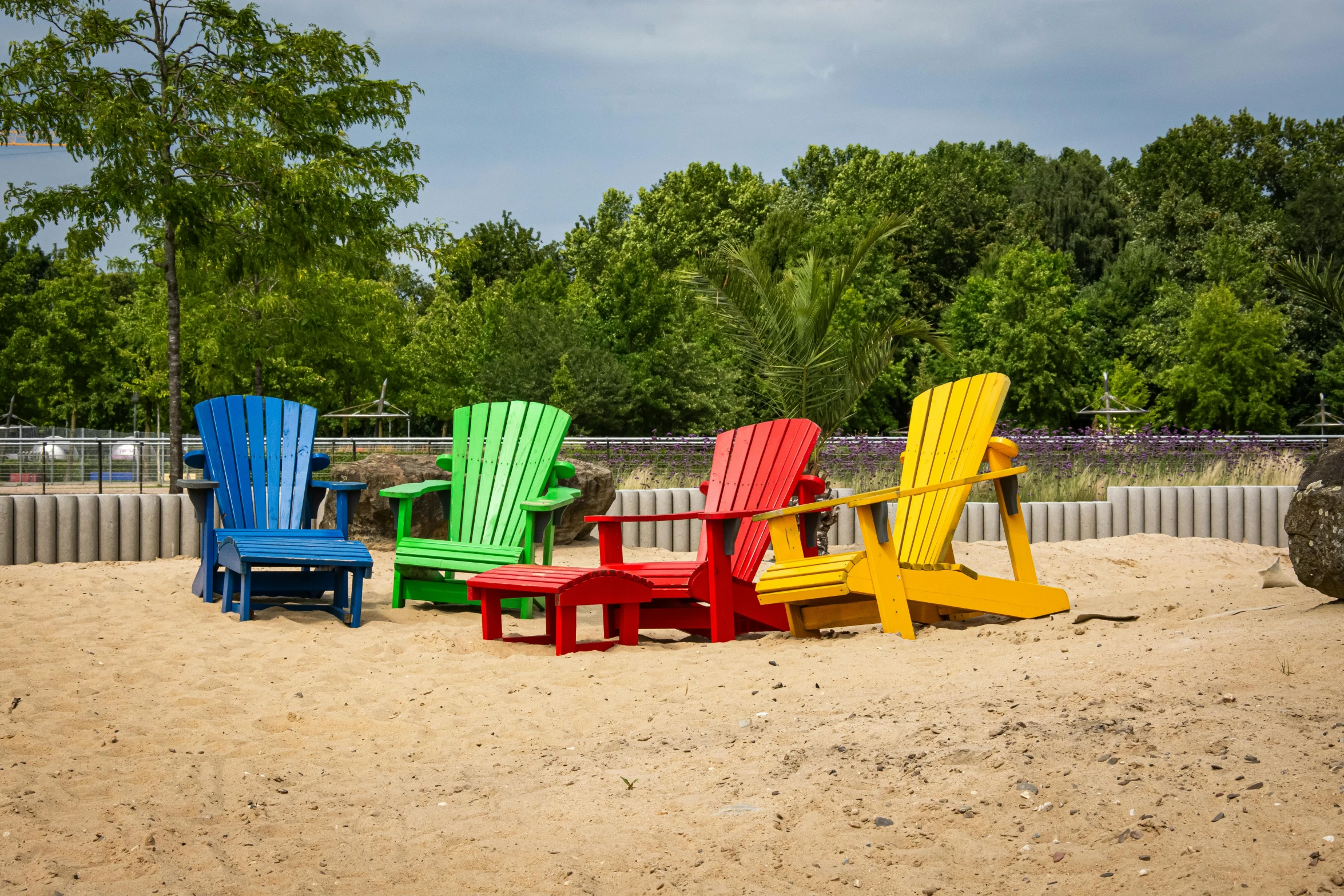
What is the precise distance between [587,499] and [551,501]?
9.07ft

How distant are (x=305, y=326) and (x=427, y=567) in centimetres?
895

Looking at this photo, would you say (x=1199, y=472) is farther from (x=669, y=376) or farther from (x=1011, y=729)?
(x=669, y=376)

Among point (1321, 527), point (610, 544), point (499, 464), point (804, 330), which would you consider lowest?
point (610, 544)

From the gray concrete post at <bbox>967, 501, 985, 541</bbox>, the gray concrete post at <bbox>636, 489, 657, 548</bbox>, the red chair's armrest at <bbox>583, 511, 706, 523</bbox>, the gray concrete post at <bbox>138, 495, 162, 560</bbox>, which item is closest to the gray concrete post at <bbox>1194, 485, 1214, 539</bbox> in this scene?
the gray concrete post at <bbox>967, 501, 985, 541</bbox>

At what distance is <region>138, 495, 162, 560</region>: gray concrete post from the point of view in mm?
7090

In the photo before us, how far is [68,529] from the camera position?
690 cm

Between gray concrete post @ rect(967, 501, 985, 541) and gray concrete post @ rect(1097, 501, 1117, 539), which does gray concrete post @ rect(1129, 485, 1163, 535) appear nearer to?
gray concrete post @ rect(1097, 501, 1117, 539)

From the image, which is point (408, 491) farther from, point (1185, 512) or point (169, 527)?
point (1185, 512)

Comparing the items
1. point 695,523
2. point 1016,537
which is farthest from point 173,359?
point 1016,537

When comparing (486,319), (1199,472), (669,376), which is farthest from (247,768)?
(486,319)

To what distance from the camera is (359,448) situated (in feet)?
45.4

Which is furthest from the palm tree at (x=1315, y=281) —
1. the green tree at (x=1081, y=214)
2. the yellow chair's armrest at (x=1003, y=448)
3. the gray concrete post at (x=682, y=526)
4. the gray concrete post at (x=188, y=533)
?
the green tree at (x=1081, y=214)

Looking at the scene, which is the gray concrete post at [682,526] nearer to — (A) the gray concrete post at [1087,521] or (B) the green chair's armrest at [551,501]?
(B) the green chair's armrest at [551,501]

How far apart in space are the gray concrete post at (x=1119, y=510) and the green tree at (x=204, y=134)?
7.31 metres
